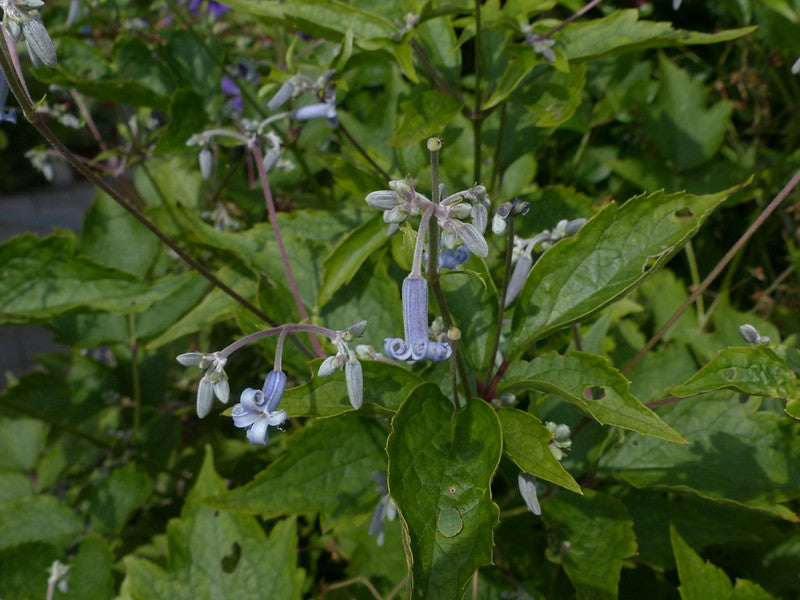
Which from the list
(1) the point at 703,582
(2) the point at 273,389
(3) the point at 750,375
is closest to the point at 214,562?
(2) the point at 273,389

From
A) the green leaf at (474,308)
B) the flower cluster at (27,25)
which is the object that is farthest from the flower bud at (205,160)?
the green leaf at (474,308)

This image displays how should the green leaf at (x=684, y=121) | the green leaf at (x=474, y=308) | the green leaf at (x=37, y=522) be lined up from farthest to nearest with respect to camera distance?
the green leaf at (x=684, y=121) < the green leaf at (x=37, y=522) < the green leaf at (x=474, y=308)

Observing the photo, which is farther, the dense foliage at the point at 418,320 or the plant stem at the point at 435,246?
the dense foliage at the point at 418,320

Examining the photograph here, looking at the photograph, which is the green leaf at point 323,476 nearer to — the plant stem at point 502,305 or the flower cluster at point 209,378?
the flower cluster at point 209,378

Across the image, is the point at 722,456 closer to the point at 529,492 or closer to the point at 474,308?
the point at 529,492

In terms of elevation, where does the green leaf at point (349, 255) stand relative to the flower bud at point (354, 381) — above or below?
below

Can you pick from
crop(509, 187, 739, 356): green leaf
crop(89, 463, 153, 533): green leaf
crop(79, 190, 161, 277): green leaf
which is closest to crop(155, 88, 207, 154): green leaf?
crop(79, 190, 161, 277): green leaf

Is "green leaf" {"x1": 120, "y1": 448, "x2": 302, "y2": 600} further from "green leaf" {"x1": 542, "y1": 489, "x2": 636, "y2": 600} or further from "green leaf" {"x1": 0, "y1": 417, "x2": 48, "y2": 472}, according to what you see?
"green leaf" {"x1": 0, "y1": 417, "x2": 48, "y2": 472}
